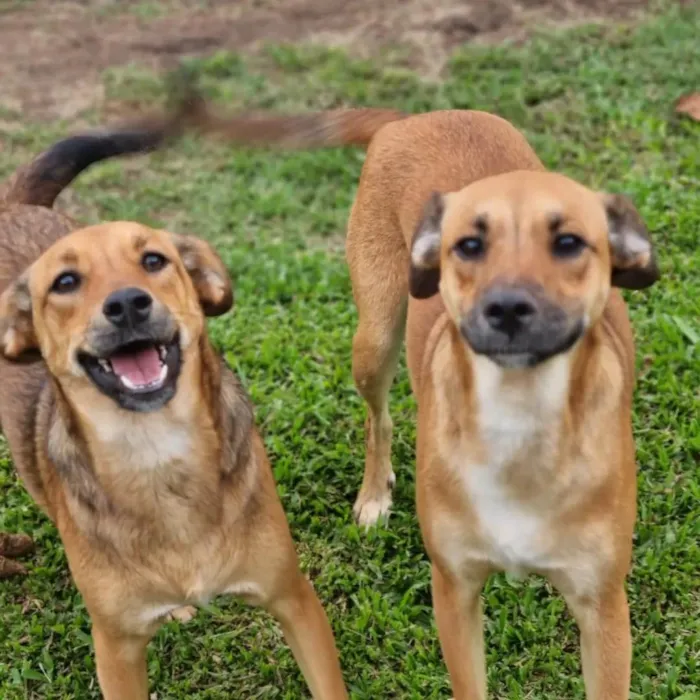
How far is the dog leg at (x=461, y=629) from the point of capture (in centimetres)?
332

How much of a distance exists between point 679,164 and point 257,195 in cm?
271

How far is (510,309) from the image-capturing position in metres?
2.67

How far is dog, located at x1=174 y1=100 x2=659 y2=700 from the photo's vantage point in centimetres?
279

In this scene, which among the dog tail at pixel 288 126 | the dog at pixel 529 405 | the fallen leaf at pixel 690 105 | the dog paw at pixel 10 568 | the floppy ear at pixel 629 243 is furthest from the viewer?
the fallen leaf at pixel 690 105

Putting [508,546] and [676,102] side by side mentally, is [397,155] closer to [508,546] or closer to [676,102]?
[508,546]

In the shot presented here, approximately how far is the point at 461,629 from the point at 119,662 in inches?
44.2

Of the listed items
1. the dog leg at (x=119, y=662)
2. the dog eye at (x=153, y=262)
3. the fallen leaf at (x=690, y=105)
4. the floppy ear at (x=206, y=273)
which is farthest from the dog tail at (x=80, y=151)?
the fallen leaf at (x=690, y=105)

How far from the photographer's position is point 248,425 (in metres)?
3.47

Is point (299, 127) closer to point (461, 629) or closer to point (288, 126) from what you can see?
point (288, 126)

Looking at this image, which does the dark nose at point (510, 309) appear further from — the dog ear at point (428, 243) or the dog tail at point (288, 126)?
the dog tail at point (288, 126)

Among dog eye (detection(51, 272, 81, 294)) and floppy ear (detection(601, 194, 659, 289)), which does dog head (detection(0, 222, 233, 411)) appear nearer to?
dog eye (detection(51, 272, 81, 294))

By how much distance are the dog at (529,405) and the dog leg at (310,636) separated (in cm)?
40

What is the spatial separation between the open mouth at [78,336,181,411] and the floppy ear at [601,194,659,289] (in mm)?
1335

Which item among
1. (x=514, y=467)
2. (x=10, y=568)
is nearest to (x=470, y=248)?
(x=514, y=467)
